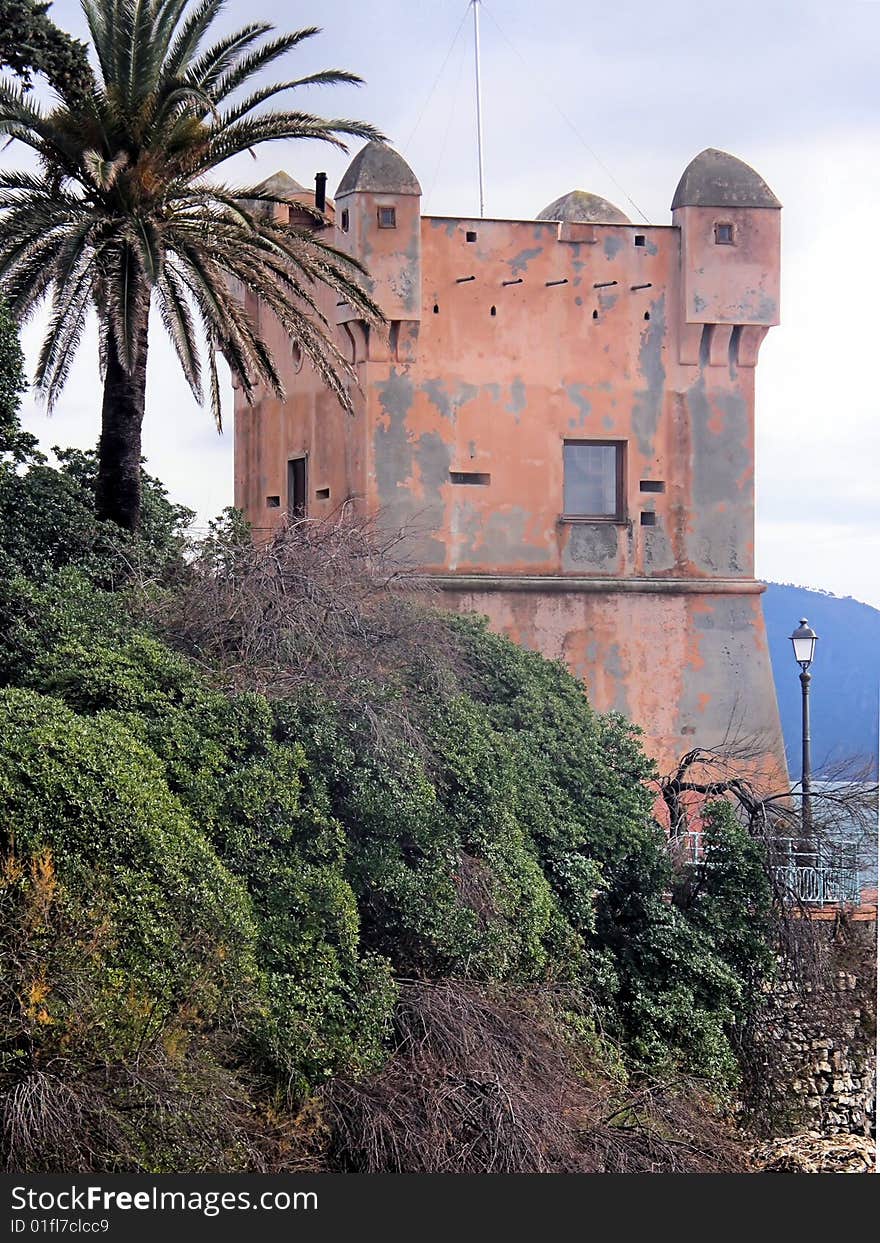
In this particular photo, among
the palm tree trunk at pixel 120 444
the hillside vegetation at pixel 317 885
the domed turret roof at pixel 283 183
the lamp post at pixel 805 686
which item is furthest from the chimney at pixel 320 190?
the lamp post at pixel 805 686

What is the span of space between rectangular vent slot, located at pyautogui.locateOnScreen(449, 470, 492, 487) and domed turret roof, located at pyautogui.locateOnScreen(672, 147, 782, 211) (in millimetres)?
3651

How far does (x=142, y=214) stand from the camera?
14000 millimetres

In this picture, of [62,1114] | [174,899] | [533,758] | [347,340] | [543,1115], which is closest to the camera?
[62,1114]

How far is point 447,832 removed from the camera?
12.8 m

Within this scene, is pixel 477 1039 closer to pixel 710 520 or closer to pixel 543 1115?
pixel 543 1115

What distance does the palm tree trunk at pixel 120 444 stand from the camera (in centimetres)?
1462

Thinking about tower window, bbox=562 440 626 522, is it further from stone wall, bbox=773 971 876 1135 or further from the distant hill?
stone wall, bbox=773 971 876 1135

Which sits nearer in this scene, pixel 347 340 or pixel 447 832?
pixel 447 832

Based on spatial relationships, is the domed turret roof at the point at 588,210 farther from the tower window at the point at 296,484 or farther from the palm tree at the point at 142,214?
the palm tree at the point at 142,214

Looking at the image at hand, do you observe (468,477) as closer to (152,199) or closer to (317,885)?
(152,199)

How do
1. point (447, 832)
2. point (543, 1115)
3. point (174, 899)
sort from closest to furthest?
point (174, 899), point (543, 1115), point (447, 832)

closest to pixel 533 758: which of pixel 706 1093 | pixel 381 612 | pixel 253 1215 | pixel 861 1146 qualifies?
pixel 381 612

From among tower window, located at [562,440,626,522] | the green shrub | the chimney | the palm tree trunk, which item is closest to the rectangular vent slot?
tower window, located at [562,440,626,522]

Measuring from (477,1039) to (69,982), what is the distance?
120 inches
